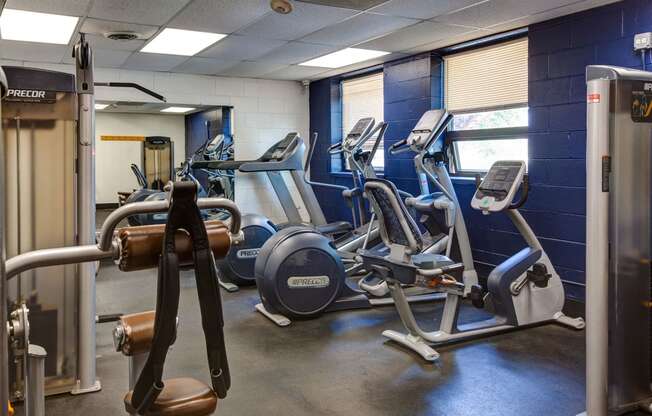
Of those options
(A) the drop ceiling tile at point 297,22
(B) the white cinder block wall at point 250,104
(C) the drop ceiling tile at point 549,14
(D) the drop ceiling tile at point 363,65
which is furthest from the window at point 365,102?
(C) the drop ceiling tile at point 549,14

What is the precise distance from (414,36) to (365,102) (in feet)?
6.86

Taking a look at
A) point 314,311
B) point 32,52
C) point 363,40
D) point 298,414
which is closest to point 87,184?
point 298,414

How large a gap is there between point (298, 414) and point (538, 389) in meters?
1.36

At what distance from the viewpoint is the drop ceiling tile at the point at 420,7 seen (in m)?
4.15

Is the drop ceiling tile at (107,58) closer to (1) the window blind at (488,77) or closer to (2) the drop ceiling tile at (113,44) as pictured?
(2) the drop ceiling tile at (113,44)

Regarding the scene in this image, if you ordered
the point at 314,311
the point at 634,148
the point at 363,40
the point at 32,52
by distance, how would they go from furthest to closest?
1. the point at 32,52
2. the point at 363,40
3. the point at 314,311
4. the point at 634,148

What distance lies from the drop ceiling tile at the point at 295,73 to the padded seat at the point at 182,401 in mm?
5816

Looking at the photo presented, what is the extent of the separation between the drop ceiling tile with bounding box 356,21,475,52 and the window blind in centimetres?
47

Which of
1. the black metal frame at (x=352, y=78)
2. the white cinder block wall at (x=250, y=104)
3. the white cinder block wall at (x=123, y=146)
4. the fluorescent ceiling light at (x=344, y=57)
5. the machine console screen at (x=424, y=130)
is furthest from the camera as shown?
the white cinder block wall at (x=123, y=146)

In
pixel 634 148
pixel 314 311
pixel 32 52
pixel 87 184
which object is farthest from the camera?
pixel 32 52

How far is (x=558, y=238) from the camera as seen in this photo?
4605 mm

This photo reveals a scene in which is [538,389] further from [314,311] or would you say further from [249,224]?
[249,224]

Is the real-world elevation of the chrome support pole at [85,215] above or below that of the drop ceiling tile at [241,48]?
below

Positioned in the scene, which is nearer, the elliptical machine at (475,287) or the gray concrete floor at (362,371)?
the gray concrete floor at (362,371)
